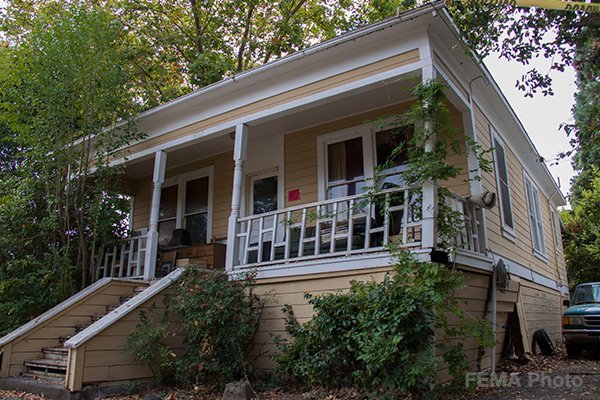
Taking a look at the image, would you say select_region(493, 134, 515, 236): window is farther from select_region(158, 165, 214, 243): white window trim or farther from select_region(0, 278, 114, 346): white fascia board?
select_region(0, 278, 114, 346): white fascia board

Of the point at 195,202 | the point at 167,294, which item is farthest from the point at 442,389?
the point at 195,202

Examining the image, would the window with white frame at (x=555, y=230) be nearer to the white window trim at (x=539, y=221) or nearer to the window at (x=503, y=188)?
the white window trim at (x=539, y=221)

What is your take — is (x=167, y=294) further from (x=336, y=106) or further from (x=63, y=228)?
(x=336, y=106)

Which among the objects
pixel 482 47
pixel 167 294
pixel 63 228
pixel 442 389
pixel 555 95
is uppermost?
pixel 482 47

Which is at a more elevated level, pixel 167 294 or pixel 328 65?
pixel 328 65

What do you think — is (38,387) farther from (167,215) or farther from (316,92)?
(167,215)

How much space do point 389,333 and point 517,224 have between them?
661cm

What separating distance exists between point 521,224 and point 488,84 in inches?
152

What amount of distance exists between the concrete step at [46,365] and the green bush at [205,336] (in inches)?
44.4

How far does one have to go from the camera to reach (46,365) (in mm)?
6180

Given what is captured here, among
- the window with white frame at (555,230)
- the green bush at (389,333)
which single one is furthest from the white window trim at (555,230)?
the green bush at (389,333)

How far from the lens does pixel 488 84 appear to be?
7996 millimetres

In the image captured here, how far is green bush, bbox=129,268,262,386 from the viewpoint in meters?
5.70

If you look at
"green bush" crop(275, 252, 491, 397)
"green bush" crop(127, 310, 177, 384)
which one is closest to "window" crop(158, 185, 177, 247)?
"green bush" crop(127, 310, 177, 384)
